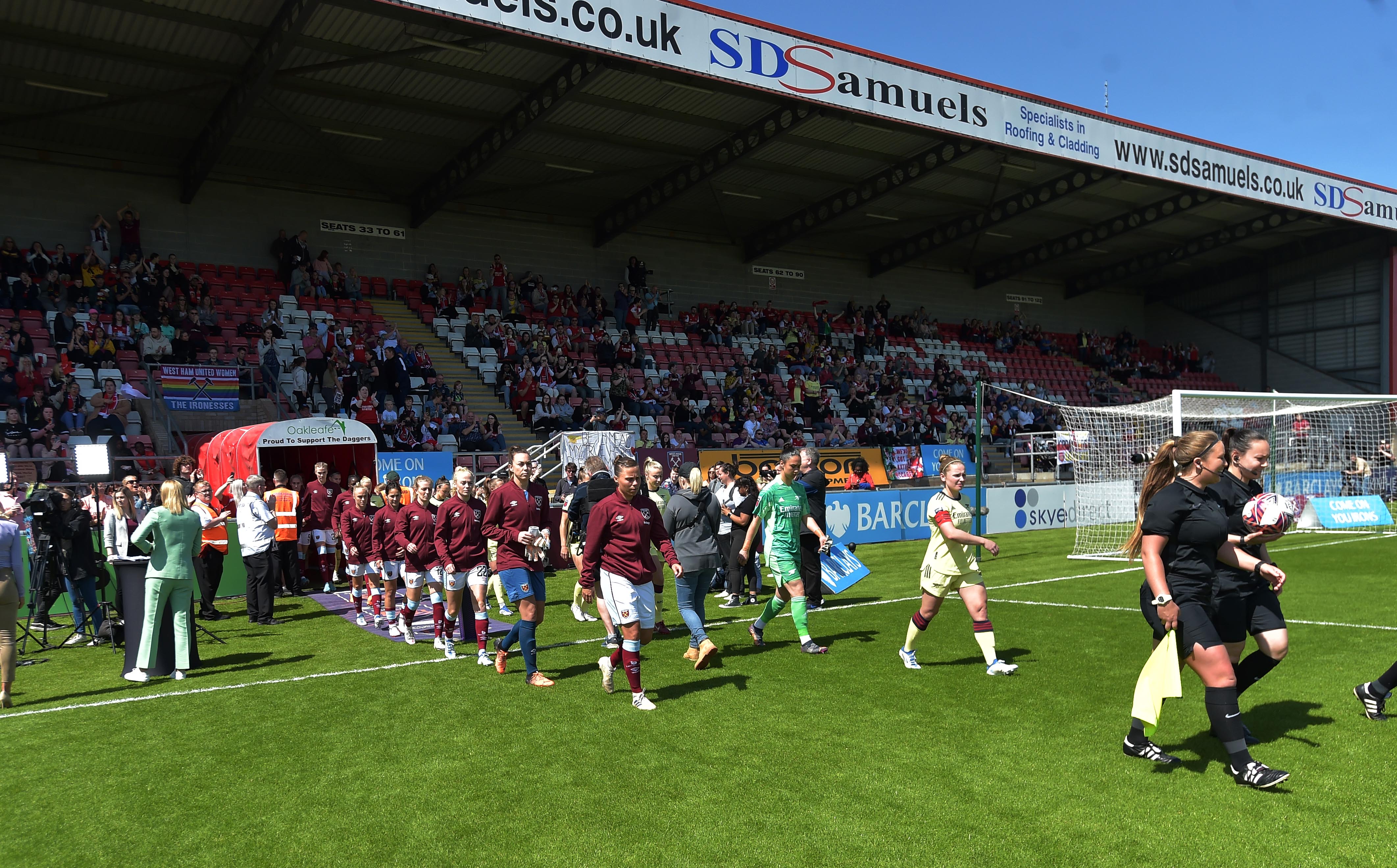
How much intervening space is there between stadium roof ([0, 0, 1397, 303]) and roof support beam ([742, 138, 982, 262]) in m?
0.07

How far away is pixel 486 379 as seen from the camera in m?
24.8

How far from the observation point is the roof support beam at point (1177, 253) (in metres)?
33.7

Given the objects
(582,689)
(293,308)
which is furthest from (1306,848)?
(293,308)

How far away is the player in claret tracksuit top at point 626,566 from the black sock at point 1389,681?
193 inches

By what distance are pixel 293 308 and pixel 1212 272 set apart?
37.8m

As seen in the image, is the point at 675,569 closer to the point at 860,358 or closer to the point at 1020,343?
the point at 860,358

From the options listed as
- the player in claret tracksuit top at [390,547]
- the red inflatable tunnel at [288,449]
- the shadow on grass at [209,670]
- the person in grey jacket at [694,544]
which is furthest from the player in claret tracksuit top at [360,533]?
the person in grey jacket at [694,544]

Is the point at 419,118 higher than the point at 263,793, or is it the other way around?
the point at 419,118

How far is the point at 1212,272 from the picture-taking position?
42.0 metres

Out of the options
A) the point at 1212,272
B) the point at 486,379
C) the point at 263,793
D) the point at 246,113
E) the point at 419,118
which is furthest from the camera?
the point at 1212,272

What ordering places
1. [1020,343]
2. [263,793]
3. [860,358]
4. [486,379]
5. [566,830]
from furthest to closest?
1. [1020,343]
2. [860,358]
3. [486,379]
4. [263,793]
5. [566,830]

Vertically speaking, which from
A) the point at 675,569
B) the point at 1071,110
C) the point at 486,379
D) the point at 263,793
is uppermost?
the point at 1071,110

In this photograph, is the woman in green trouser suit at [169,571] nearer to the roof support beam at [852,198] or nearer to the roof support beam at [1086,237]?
the roof support beam at [852,198]

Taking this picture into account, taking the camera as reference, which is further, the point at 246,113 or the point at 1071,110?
the point at 1071,110
